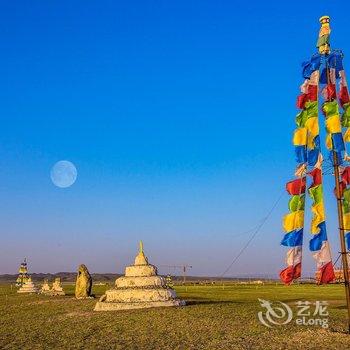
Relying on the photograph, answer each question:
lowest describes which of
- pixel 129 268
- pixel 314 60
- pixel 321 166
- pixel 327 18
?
pixel 129 268

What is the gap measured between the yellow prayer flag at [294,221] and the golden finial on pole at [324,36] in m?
6.98

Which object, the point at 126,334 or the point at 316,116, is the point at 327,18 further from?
the point at 126,334

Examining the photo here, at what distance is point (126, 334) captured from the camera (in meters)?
21.0

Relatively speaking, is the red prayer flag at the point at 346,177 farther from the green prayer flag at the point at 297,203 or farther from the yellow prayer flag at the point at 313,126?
the yellow prayer flag at the point at 313,126

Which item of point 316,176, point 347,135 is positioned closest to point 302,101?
point 347,135

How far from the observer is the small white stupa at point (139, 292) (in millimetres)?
31297

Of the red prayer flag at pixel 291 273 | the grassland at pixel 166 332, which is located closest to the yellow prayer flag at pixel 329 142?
the red prayer flag at pixel 291 273

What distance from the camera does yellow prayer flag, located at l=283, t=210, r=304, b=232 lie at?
63.8ft

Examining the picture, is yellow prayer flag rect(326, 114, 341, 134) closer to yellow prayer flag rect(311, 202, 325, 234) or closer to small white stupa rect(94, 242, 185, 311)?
yellow prayer flag rect(311, 202, 325, 234)

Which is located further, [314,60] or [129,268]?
[129,268]

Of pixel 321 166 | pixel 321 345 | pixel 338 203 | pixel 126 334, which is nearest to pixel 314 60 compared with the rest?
pixel 321 166

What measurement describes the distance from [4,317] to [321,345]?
21.6 meters

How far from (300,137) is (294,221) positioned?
3.62 metres

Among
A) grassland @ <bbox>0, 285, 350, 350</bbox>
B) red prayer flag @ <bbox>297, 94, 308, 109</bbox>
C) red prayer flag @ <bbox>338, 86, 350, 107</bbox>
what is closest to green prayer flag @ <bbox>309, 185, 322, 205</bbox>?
red prayer flag @ <bbox>297, 94, 308, 109</bbox>
